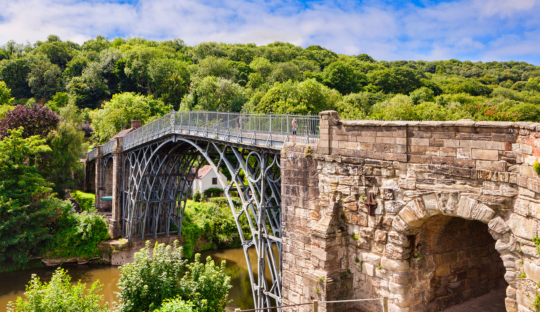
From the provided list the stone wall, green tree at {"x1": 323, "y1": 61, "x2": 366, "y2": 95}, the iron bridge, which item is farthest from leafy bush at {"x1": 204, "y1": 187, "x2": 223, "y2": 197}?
the stone wall

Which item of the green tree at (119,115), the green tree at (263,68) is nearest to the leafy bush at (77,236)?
the green tree at (119,115)

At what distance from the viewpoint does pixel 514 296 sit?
6.26 metres

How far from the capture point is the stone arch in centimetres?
622

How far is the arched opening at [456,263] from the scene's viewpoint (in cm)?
823

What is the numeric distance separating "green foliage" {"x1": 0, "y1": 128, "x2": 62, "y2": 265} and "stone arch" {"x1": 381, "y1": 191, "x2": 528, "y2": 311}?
22167mm

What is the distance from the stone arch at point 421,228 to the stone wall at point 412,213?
0.06 feet

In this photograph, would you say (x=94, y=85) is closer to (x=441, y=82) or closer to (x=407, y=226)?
(x=441, y=82)

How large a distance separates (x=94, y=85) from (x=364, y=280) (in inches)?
2265

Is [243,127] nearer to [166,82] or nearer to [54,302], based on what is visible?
[54,302]

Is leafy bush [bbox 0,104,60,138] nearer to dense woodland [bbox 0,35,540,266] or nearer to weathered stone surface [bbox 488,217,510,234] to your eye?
dense woodland [bbox 0,35,540,266]

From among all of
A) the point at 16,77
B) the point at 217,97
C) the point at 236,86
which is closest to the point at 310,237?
the point at 217,97

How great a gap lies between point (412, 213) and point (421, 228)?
2.31 feet

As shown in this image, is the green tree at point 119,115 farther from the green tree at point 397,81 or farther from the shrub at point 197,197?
the green tree at point 397,81

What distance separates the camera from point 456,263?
9.09 meters
